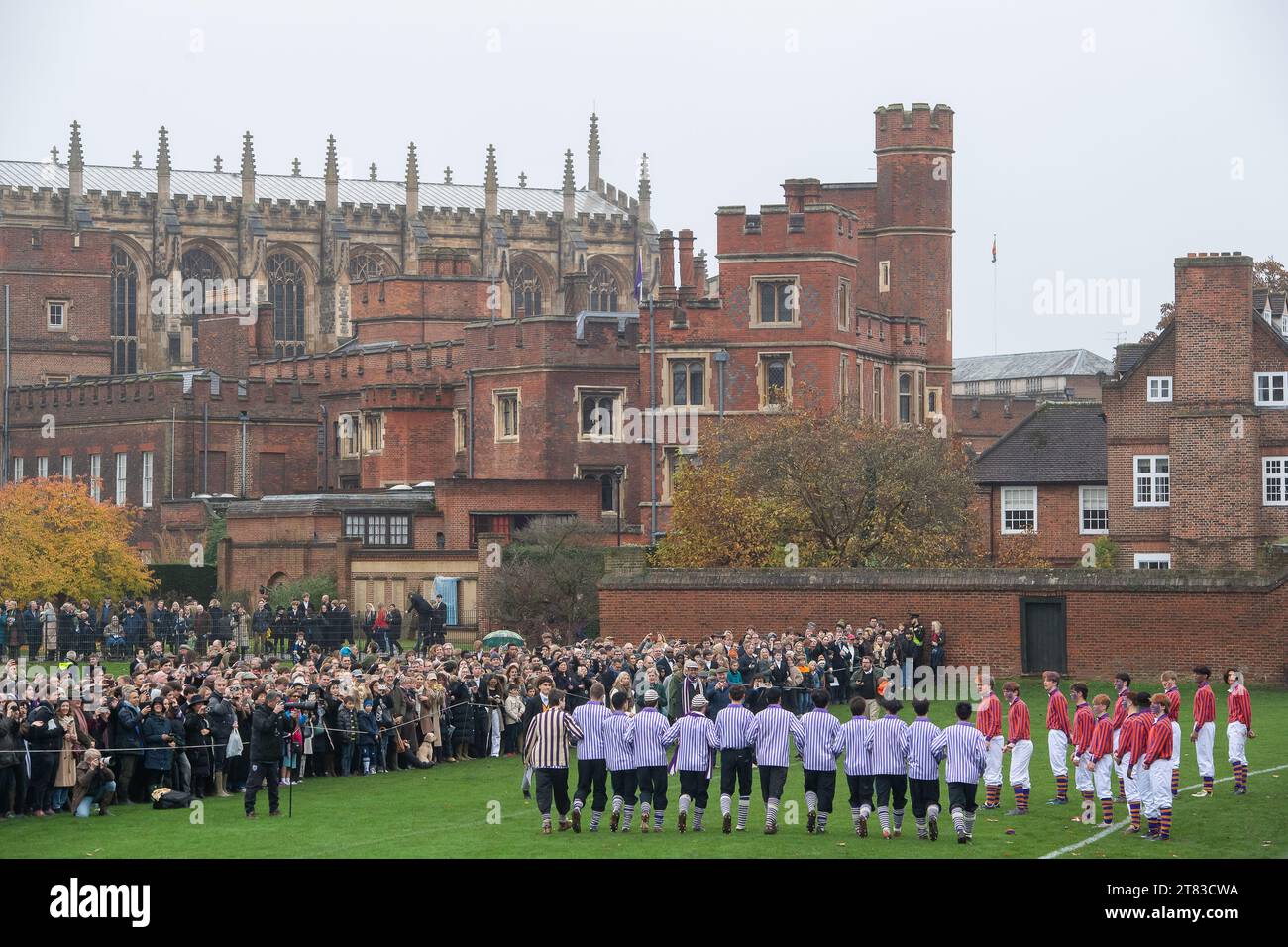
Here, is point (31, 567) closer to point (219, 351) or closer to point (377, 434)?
point (377, 434)

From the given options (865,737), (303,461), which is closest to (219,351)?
(303,461)

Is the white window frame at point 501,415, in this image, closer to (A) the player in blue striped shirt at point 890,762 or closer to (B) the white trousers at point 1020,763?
(B) the white trousers at point 1020,763

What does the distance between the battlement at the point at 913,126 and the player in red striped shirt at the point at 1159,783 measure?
49088 mm

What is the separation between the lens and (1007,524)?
6216cm

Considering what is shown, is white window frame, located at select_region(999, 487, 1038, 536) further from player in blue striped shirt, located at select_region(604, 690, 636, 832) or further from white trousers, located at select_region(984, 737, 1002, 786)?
player in blue striped shirt, located at select_region(604, 690, 636, 832)

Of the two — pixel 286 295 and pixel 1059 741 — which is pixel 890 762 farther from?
pixel 286 295

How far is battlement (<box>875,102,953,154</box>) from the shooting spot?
7050cm

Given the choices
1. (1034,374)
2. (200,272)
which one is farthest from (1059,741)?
(1034,374)

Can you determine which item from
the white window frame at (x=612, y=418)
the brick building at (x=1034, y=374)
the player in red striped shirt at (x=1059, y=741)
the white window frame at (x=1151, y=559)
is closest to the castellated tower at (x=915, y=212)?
the white window frame at (x=612, y=418)

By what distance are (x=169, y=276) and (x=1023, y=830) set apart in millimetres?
82726

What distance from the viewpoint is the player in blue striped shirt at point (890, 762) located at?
2341 cm

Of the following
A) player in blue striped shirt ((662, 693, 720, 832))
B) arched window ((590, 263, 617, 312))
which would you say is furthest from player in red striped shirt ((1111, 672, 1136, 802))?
arched window ((590, 263, 617, 312))

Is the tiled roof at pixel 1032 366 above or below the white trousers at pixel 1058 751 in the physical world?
above
